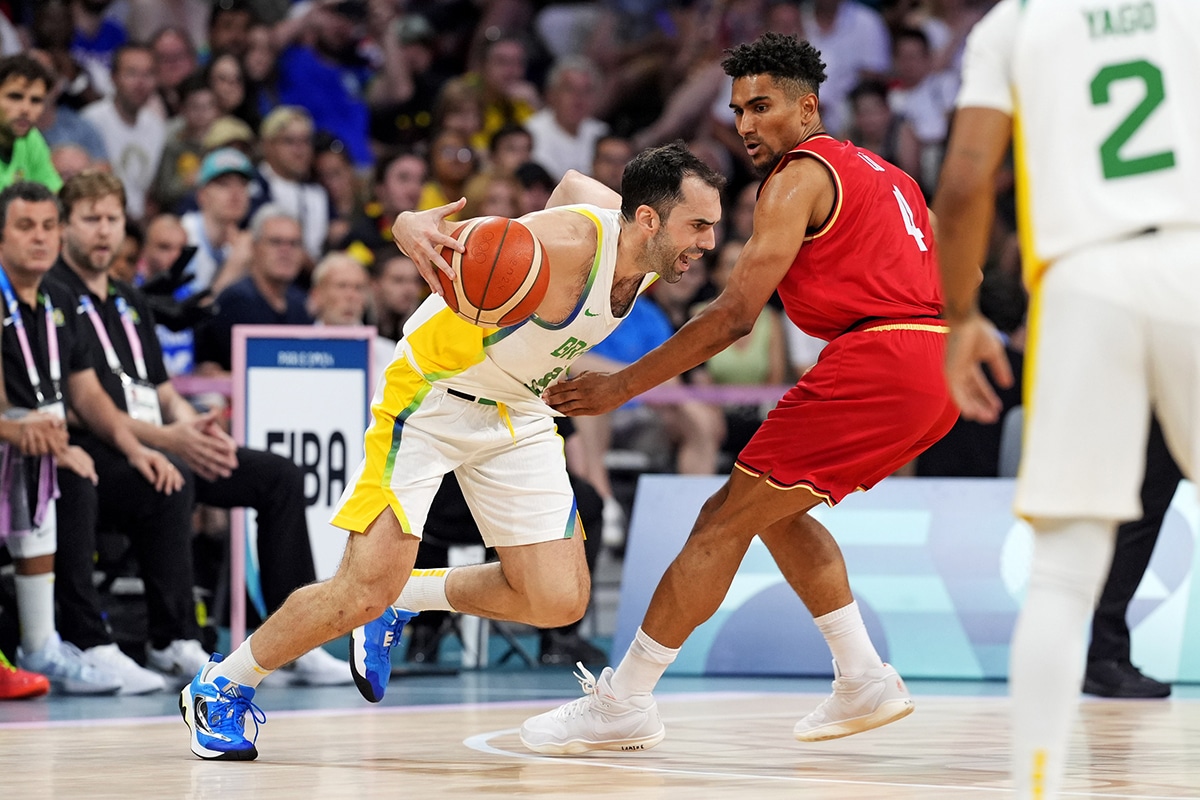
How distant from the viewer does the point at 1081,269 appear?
3.18m

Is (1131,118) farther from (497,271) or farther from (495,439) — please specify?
(495,439)

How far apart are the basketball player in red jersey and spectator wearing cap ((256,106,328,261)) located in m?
6.43

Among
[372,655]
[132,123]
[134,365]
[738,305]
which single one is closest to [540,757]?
[372,655]

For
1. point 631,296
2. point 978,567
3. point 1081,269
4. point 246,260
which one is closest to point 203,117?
point 246,260

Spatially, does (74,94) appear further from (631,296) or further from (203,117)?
(631,296)

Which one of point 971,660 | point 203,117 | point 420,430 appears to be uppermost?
point 203,117

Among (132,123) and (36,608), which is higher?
(132,123)

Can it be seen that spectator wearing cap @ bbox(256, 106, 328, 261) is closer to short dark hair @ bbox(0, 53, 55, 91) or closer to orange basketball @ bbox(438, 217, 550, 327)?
short dark hair @ bbox(0, 53, 55, 91)

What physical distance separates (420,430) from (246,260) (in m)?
5.14

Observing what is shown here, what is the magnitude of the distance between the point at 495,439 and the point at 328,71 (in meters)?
8.50

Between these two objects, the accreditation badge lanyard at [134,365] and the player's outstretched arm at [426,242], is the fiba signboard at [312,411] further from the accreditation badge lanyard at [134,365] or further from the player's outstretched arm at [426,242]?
the player's outstretched arm at [426,242]

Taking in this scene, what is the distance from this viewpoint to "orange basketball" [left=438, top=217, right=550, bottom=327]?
4824mm

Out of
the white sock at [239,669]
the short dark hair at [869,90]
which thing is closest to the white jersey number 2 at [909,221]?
the white sock at [239,669]

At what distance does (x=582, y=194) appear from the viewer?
555 cm
